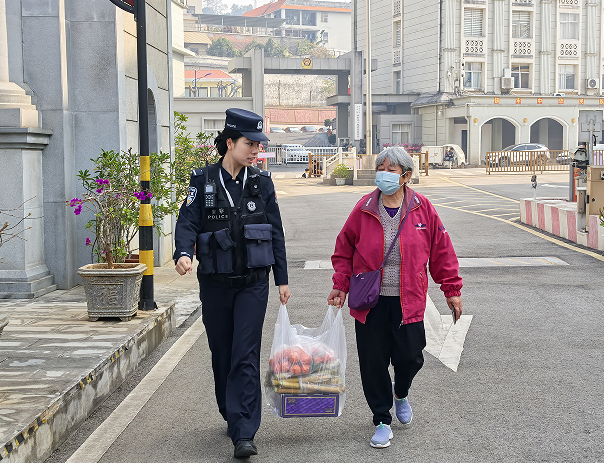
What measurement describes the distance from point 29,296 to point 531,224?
1217 cm

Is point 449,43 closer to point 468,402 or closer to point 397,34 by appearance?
point 397,34

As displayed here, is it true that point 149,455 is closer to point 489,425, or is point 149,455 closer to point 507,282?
point 489,425

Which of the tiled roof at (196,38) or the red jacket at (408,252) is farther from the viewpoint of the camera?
the tiled roof at (196,38)

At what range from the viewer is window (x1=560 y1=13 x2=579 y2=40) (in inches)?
2127

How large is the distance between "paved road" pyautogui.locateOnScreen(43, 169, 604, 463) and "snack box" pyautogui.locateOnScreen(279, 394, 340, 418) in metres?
0.18

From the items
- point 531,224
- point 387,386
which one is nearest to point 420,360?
point 387,386

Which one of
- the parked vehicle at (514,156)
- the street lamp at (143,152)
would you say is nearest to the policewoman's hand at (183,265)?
the street lamp at (143,152)

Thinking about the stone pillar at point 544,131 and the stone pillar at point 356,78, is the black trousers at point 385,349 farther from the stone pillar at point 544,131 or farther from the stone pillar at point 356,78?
the stone pillar at point 544,131

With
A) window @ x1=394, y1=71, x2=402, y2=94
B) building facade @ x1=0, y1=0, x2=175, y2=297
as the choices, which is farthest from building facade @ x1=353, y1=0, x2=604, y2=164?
building facade @ x1=0, y1=0, x2=175, y2=297

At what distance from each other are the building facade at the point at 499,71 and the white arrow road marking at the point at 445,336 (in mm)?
43045

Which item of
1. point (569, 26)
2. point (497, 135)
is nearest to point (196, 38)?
point (569, 26)

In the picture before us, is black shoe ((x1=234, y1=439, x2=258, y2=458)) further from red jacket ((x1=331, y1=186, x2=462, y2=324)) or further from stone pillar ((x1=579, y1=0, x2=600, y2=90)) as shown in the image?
stone pillar ((x1=579, y1=0, x2=600, y2=90))

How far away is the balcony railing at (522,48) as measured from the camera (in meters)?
53.1

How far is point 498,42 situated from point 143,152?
4889 cm
